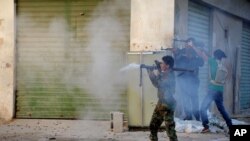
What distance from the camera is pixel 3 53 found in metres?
10.5

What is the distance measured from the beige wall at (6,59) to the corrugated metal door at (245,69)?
7.85 meters

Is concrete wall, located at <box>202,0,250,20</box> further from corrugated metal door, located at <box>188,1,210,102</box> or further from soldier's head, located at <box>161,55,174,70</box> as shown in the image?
soldier's head, located at <box>161,55,174,70</box>

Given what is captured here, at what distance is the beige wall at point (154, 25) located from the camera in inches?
381

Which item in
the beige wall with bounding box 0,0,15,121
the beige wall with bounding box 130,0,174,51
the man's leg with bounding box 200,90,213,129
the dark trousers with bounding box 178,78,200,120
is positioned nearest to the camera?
the man's leg with bounding box 200,90,213,129

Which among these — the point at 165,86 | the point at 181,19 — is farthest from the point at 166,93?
the point at 181,19

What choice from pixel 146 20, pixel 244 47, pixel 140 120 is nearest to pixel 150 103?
pixel 140 120

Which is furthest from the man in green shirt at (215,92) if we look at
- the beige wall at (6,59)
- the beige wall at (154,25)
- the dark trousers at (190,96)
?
the beige wall at (6,59)

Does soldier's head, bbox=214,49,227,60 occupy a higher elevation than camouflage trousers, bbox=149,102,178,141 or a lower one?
higher

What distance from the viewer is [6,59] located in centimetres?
1045

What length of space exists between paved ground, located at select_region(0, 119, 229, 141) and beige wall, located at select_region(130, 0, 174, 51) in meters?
1.99

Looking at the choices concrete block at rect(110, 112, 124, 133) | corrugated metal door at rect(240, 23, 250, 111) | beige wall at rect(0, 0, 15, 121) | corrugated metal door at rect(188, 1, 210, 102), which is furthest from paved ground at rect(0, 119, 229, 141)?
corrugated metal door at rect(240, 23, 250, 111)

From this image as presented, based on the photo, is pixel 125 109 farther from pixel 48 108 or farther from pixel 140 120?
pixel 48 108

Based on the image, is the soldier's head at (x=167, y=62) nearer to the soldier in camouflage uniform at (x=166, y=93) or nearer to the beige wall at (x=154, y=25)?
the soldier in camouflage uniform at (x=166, y=93)

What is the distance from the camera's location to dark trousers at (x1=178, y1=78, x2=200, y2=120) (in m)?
9.36
